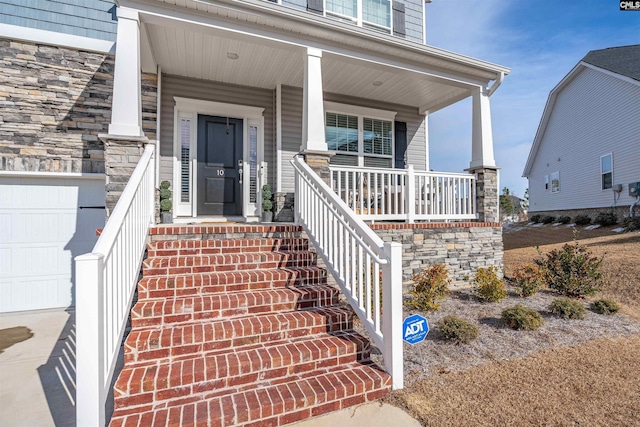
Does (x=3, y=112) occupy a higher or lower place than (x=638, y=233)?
higher

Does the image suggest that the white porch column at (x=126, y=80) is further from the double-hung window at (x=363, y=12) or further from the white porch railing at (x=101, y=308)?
the double-hung window at (x=363, y=12)

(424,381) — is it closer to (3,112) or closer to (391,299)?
(391,299)

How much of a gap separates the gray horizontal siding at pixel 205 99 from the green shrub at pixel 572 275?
4.94 meters

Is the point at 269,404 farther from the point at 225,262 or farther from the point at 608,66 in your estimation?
the point at 608,66

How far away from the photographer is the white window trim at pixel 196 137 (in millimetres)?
5320

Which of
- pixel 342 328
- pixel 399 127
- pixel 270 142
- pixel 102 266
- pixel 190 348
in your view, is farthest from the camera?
pixel 399 127

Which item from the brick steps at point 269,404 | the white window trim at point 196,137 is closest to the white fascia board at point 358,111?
the white window trim at point 196,137

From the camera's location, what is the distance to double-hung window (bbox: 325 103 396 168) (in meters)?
6.44

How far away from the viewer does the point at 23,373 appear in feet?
8.75

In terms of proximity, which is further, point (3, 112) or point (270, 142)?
point (270, 142)

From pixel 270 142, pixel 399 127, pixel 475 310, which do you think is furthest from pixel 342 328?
pixel 399 127

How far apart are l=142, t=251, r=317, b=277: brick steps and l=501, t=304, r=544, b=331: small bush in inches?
90.2

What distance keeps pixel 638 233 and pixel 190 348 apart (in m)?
10.7

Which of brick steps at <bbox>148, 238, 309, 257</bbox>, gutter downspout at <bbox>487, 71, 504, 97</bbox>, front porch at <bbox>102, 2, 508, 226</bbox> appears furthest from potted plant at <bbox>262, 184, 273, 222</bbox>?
gutter downspout at <bbox>487, 71, 504, 97</bbox>
